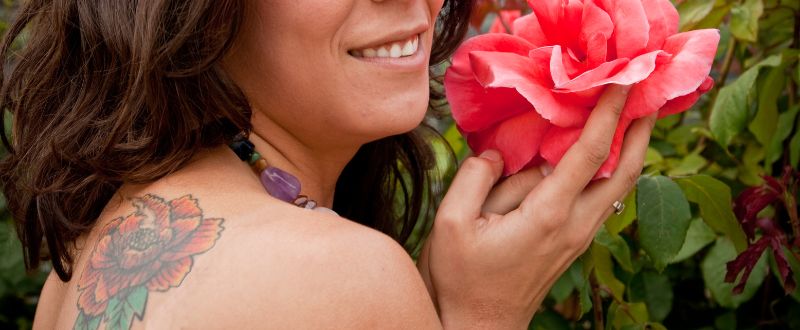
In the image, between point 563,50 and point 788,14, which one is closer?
point 563,50

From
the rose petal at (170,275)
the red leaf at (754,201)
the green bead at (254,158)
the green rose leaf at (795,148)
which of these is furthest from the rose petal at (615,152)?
the green rose leaf at (795,148)

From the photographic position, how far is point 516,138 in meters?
1.75

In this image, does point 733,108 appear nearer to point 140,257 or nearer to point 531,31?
point 531,31

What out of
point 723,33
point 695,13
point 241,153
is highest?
point 241,153

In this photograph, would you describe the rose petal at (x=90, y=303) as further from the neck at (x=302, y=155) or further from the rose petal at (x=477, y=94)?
the rose petal at (x=477, y=94)

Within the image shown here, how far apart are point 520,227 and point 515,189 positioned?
102 millimetres

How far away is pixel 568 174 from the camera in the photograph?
5.54 feet

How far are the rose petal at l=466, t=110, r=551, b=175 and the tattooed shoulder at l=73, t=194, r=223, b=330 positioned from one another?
1.66 feet

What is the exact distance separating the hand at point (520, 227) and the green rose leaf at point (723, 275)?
70 cm

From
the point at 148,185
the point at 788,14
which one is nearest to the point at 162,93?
the point at 148,185

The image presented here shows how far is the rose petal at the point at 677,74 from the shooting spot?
5.19ft

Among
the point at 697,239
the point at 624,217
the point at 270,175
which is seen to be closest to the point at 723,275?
the point at 697,239

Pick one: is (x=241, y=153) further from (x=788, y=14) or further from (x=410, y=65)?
(x=788, y=14)

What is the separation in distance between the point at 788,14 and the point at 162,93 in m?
1.52
